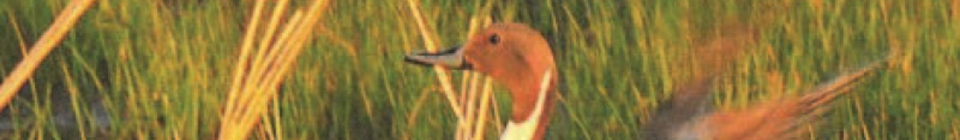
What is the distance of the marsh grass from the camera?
250 centimetres

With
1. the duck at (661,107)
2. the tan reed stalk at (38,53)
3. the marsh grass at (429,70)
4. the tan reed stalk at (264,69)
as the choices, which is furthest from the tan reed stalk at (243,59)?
the marsh grass at (429,70)

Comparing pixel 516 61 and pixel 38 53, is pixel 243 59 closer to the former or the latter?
pixel 516 61

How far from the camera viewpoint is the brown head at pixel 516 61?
145cm

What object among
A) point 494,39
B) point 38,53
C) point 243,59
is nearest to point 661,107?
point 494,39

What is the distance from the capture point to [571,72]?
2.70m

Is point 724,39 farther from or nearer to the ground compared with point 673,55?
farther from the ground

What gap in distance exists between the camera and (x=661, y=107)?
169 centimetres

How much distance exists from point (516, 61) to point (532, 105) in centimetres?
4

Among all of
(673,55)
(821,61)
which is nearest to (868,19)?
(821,61)

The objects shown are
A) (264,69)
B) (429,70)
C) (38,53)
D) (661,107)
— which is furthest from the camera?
(429,70)

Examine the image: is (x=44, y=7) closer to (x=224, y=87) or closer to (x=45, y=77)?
(x=45, y=77)

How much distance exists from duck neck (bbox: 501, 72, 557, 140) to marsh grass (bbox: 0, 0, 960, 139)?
80 cm

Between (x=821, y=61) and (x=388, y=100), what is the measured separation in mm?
625

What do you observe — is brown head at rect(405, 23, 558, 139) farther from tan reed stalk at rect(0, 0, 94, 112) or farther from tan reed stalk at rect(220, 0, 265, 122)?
tan reed stalk at rect(0, 0, 94, 112)
